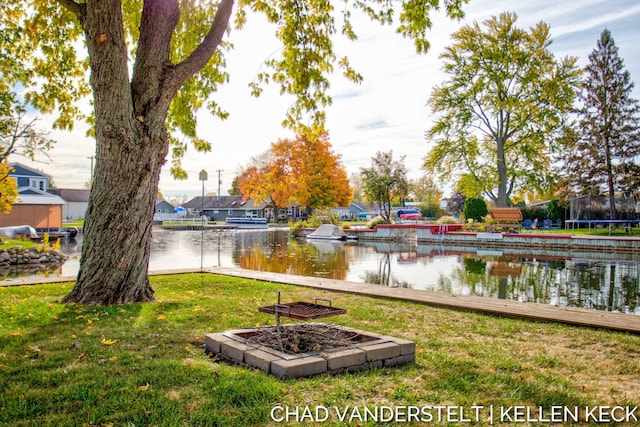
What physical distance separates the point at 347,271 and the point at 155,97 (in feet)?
29.4

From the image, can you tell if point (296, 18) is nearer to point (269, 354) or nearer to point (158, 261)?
point (269, 354)

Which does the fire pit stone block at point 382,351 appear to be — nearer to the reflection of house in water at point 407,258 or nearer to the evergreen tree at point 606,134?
the reflection of house in water at point 407,258

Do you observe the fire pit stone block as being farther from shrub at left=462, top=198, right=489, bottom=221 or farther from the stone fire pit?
shrub at left=462, top=198, right=489, bottom=221

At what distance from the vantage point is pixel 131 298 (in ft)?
22.6

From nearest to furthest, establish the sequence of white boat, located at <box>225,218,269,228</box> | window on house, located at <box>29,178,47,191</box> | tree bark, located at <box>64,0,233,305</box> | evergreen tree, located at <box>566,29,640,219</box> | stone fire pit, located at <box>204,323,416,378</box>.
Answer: stone fire pit, located at <box>204,323,416,378</box> < tree bark, located at <box>64,0,233,305</box> < evergreen tree, located at <box>566,29,640,219</box> < window on house, located at <box>29,178,47,191</box> < white boat, located at <box>225,218,269,228</box>

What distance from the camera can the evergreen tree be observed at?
1161 inches

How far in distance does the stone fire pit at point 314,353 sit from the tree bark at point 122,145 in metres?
3.03

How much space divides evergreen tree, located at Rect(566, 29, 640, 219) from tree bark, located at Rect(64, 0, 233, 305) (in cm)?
3049

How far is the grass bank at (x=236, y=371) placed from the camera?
9.74 ft

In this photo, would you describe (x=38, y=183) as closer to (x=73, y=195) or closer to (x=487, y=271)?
(x=73, y=195)

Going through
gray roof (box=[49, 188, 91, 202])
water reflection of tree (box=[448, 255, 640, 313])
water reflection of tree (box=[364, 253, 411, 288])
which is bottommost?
water reflection of tree (box=[364, 253, 411, 288])

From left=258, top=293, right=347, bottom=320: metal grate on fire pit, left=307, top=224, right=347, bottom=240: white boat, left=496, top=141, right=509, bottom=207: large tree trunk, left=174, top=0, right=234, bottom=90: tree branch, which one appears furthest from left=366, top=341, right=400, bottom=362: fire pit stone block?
→ left=496, top=141, right=509, bottom=207: large tree trunk

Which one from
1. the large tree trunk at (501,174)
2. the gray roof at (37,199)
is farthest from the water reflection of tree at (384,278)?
the gray roof at (37,199)

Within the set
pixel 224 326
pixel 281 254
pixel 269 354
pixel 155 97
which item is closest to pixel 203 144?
pixel 155 97
